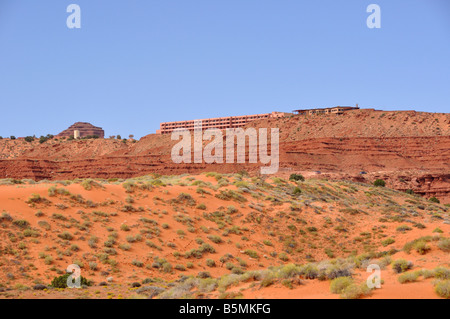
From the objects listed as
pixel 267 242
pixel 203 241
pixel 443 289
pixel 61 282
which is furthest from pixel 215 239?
pixel 443 289

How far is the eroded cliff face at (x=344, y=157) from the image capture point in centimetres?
7350

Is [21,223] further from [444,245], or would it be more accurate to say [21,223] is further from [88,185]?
[444,245]

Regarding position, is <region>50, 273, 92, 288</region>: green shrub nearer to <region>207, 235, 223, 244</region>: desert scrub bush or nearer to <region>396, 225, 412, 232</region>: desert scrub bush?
<region>207, 235, 223, 244</region>: desert scrub bush

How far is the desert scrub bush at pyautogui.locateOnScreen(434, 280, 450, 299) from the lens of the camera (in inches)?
475

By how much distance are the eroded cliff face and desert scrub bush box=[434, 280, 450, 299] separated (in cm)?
5338

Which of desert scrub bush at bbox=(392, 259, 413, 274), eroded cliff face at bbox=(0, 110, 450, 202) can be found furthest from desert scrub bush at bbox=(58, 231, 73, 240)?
eroded cliff face at bbox=(0, 110, 450, 202)

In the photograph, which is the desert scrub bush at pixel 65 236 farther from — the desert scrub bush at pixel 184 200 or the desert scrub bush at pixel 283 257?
the desert scrub bush at pixel 283 257

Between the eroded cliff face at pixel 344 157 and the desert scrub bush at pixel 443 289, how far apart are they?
53377 mm

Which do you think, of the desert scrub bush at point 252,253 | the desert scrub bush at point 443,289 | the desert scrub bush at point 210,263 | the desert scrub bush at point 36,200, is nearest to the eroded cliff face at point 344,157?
the desert scrub bush at point 252,253

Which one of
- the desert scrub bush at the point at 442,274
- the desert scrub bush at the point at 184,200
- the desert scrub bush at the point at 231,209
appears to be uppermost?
the desert scrub bush at the point at 184,200

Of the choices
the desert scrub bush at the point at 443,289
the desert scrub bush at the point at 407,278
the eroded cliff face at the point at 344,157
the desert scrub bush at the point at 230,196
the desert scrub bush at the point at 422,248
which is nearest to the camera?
the desert scrub bush at the point at 443,289
